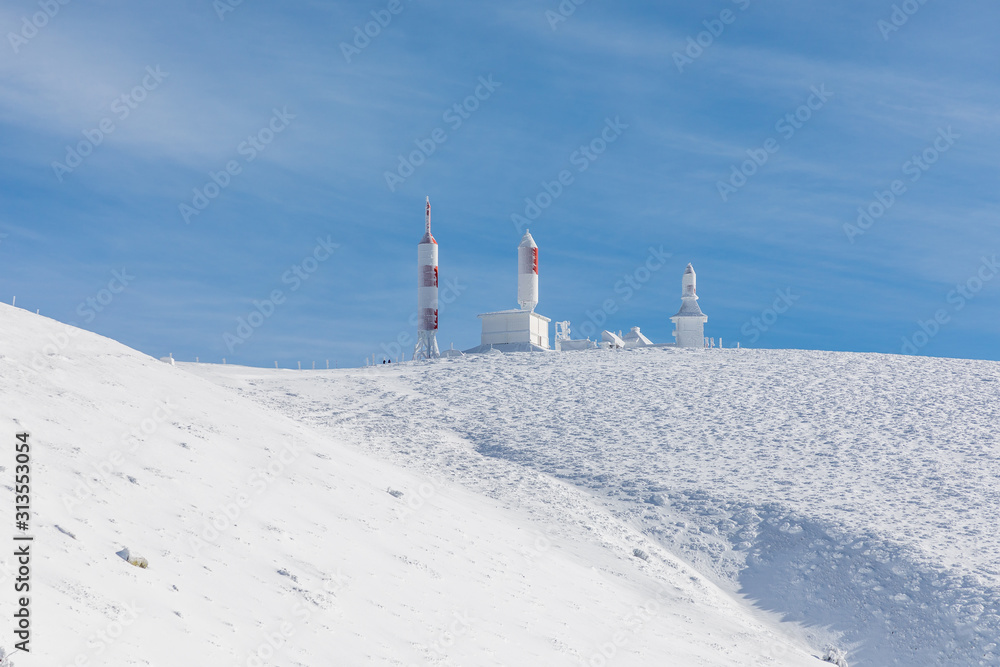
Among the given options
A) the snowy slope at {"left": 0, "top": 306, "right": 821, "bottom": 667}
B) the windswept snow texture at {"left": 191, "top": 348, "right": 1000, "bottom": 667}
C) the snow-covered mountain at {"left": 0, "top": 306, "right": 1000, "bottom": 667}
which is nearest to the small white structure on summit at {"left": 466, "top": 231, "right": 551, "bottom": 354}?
the windswept snow texture at {"left": 191, "top": 348, "right": 1000, "bottom": 667}

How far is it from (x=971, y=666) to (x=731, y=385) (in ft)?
70.5

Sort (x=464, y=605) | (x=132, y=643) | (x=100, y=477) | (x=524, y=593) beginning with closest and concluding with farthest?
1. (x=132, y=643)
2. (x=100, y=477)
3. (x=464, y=605)
4. (x=524, y=593)

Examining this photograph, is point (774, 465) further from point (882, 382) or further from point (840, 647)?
point (882, 382)

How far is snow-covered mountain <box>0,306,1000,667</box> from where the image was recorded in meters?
12.9

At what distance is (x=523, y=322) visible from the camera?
2288 inches

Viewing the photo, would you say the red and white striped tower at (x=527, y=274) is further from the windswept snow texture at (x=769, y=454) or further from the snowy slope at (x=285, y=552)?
the snowy slope at (x=285, y=552)

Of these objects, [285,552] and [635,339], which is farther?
A: [635,339]

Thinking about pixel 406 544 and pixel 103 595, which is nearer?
pixel 103 595

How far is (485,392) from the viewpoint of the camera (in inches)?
1564

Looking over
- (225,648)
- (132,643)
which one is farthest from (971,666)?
(132,643)

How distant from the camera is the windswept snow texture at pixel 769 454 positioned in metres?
21.9

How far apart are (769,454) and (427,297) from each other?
32686 millimetres

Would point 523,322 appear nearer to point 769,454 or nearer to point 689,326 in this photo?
point 689,326

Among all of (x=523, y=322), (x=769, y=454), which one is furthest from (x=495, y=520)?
(x=523, y=322)
